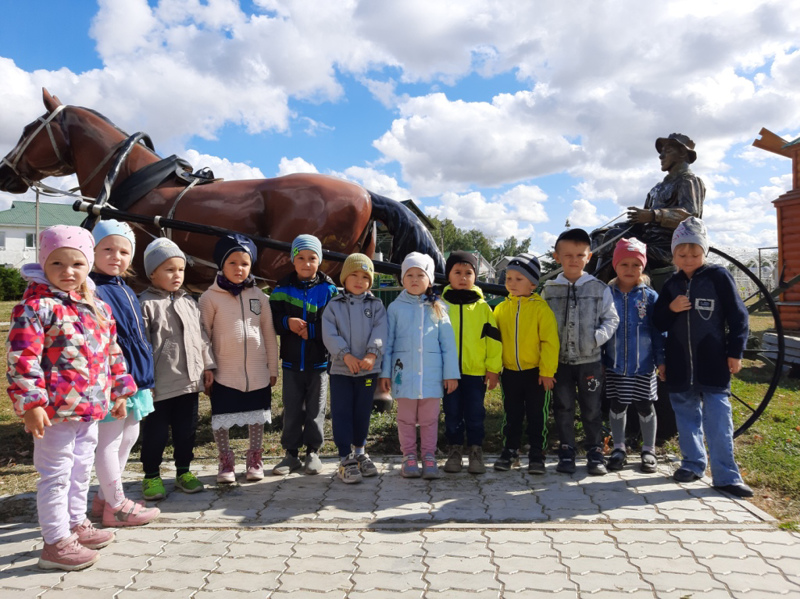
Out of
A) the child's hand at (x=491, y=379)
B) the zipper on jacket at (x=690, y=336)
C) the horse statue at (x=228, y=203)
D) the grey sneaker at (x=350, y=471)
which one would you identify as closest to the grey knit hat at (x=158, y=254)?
the horse statue at (x=228, y=203)

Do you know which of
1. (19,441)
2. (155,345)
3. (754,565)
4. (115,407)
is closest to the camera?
(754,565)

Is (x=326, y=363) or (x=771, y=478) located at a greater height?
(x=326, y=363)

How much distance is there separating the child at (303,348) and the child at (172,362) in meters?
0.52

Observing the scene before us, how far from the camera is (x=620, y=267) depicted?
13.1ft

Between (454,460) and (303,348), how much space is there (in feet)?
4.27

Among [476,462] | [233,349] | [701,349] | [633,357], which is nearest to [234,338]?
[233,349]

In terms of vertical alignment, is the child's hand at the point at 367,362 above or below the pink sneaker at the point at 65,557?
above

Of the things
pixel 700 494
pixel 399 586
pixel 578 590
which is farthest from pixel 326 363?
pixel 700 494

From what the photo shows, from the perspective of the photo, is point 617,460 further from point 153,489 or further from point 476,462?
point 153,489

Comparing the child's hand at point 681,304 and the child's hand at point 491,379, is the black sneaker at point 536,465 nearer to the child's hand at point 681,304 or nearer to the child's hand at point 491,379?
the child's hand at point 491,379

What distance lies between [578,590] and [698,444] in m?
1.90

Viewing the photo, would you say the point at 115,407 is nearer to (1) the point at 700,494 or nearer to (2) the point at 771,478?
→ (1) the point at 700,494

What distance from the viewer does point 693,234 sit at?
11.9 feet

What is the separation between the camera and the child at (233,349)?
353 cm
